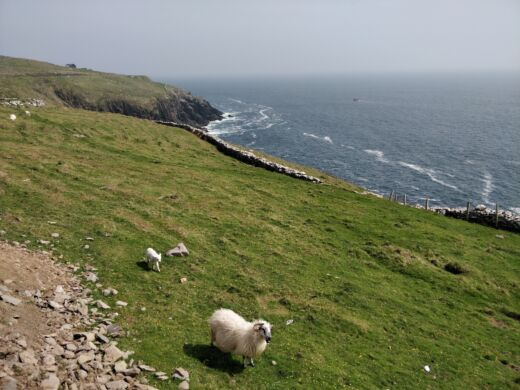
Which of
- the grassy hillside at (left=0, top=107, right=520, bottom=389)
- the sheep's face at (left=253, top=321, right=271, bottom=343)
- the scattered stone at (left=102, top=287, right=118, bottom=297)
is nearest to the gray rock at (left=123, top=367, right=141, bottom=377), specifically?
the grassy hillside at (left=0, top=107, right=520, bottom=389)

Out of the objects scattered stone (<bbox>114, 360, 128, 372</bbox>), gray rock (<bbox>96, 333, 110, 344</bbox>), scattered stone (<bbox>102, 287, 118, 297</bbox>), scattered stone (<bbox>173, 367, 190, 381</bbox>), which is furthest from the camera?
scattered stone (<bbox>102, 287, 118, 297</bbox>)

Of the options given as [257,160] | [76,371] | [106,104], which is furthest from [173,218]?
[106,104]

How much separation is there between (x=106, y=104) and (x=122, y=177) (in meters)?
110

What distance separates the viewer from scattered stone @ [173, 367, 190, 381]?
1371cm

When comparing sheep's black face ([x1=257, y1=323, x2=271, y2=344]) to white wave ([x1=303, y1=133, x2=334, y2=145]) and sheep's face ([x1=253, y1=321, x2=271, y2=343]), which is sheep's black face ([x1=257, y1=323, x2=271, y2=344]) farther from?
white wave ([x1=303, y1=133, x2=334, y2=145])

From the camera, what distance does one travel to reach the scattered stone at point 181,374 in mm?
13711

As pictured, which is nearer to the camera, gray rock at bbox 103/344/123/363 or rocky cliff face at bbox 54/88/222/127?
gray rock at bbox 103/344/123/363

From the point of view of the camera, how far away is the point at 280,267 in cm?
A: 2545

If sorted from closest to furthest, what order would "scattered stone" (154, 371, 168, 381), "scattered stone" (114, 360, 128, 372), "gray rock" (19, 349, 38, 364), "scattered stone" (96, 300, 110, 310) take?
"gray rock" (19, 349, 38, 364) < "scattered stone" (114, 360, 128, 372) < "scattered stone" (154, 371, 168, 381) < "scattered stone" (96, 300, 110, 310)

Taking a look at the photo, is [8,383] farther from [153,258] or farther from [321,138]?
[321,138]

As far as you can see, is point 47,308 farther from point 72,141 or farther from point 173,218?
point 72,141

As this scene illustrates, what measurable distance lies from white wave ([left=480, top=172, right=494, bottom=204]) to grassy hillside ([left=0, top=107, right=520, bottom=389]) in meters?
50.8

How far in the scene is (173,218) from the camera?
1154 inches

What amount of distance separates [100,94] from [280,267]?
133m
